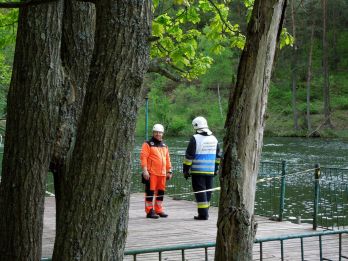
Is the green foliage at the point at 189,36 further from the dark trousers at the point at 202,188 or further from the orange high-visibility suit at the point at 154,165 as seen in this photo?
the dark trousers at the point at 202,188

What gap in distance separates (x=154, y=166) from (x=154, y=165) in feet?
0.06

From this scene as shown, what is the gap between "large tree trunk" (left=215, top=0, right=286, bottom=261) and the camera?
3.55 metres

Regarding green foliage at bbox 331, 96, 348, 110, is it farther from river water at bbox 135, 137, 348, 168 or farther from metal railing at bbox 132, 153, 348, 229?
metal railing at bbox 132, 153, 348, 229

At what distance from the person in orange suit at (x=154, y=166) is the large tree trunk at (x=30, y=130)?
17.1ft

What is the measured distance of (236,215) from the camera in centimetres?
360

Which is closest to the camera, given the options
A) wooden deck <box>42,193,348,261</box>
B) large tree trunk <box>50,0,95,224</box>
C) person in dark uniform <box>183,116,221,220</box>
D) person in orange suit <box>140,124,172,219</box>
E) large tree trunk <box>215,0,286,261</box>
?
large tree trunk <box>215,0,286,261</box>

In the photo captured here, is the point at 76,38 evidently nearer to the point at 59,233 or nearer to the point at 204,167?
the point at 59,233

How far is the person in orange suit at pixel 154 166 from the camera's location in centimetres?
1063

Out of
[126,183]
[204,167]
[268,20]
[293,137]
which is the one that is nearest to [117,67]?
[126,183]

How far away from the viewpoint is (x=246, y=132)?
357 centimetres

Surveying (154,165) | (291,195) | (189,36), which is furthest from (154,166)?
(291,195)

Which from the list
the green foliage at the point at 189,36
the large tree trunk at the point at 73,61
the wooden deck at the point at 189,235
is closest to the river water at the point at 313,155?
the wooden deck at the point at 189,235

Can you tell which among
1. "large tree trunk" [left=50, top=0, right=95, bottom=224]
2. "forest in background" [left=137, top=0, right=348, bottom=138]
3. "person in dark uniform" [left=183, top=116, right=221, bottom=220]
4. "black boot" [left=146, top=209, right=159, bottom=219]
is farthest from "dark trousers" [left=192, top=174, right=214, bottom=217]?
"forest in background" [left=137, top=0, right=348, bottom=138]

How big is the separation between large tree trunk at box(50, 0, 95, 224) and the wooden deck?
246 cm
